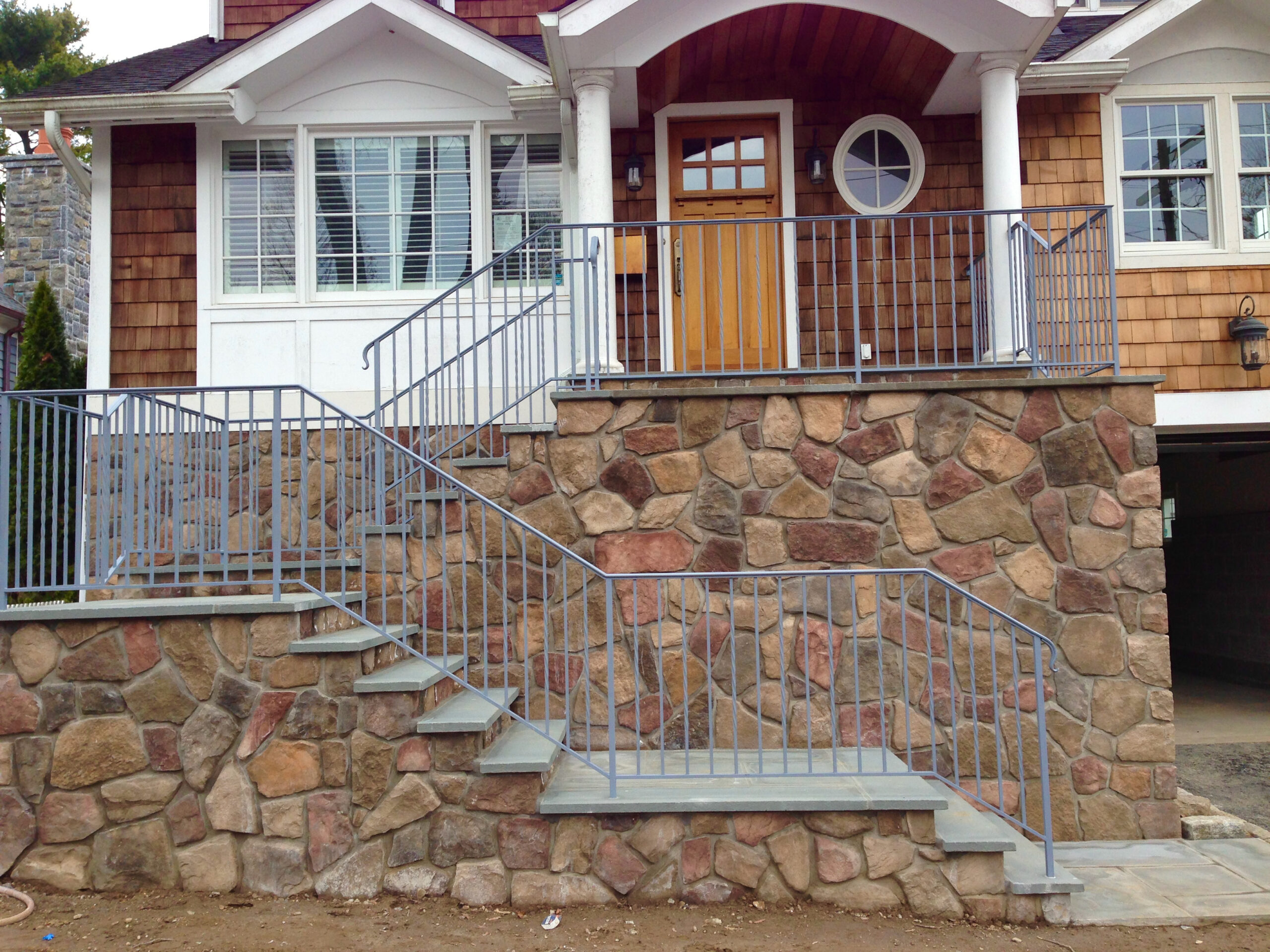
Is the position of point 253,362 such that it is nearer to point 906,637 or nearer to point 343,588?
point 343,588

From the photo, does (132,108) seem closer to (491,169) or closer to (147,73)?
(147,73)

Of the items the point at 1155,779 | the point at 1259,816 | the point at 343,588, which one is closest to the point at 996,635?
the point at 1155,779

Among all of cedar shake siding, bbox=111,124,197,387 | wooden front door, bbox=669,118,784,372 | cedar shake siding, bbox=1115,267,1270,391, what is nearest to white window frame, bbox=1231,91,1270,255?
cedar shake siding, bbox=1115,267,1270,391

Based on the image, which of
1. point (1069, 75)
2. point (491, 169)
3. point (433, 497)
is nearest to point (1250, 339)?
point (1069, 75)

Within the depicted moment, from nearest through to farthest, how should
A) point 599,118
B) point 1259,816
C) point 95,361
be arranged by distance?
point 1259,816 → point 599,118 → point 95,361

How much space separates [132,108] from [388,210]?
1912mm

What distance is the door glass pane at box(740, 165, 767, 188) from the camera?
734cm

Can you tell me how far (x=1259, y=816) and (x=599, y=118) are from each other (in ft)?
19.5

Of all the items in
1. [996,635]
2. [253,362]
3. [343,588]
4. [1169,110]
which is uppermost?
[1169,110]

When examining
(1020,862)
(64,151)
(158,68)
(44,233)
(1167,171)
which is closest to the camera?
(1020,862)

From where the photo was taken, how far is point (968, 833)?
4172 mm

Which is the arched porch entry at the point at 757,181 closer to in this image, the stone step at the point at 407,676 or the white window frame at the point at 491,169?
the white window frame at the point at 491,169

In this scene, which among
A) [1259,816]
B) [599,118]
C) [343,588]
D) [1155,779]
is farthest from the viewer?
[599,118]

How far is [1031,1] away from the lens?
6.00 m
